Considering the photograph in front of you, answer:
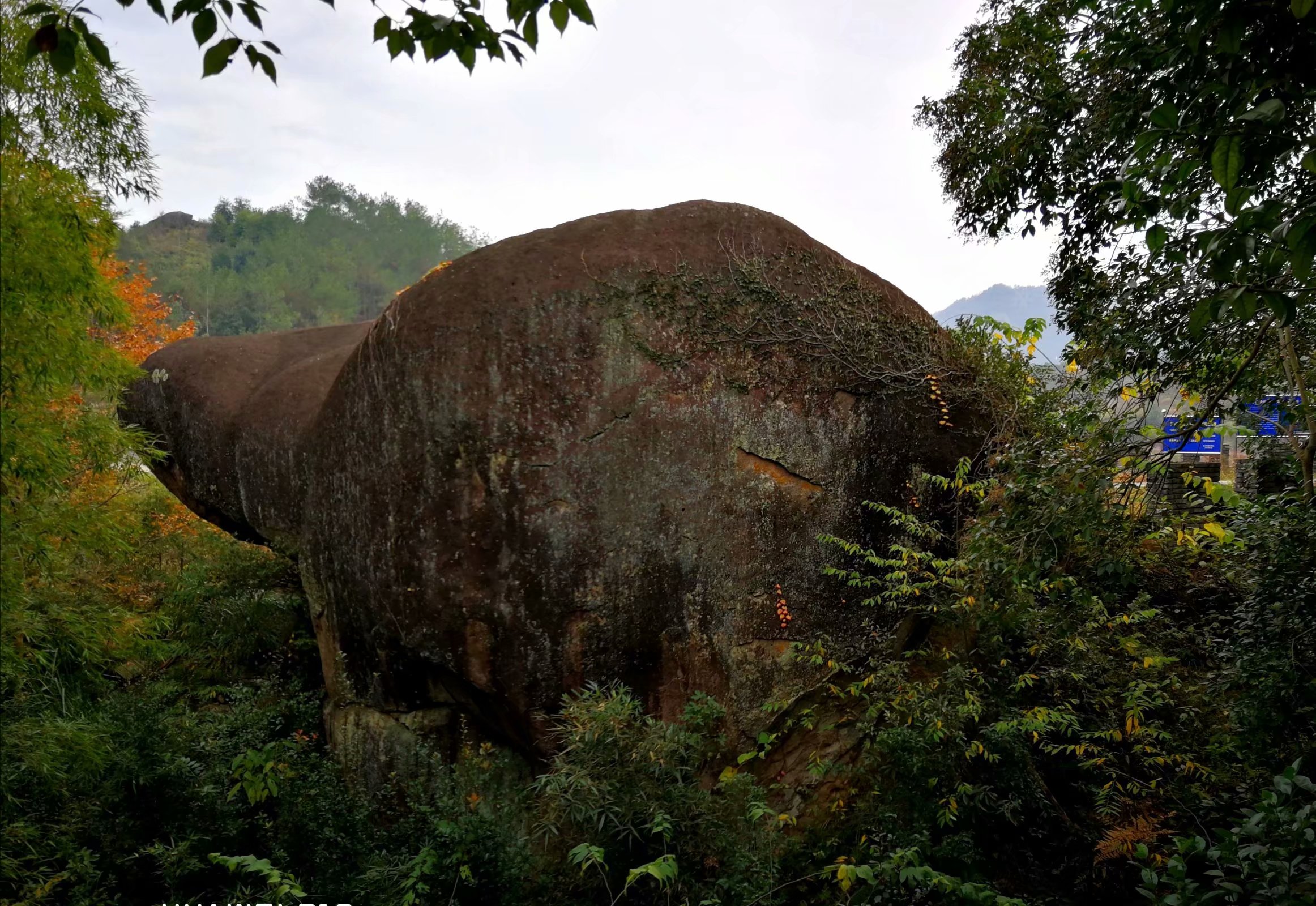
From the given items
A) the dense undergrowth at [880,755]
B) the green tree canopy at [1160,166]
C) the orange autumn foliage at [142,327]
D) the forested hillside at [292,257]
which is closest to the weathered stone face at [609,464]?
the dense undergrowth at [880,755]

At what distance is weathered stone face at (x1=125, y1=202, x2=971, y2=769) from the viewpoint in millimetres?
4828

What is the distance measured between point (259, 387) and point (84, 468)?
1.69 m

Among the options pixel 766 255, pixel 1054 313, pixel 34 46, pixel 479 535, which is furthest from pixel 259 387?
pixel 1054 313

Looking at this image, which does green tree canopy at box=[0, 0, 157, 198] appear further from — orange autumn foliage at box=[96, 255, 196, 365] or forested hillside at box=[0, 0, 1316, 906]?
orange autumn foliage at box=[96, 255, 196, 365]

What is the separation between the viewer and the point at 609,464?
16.0ft

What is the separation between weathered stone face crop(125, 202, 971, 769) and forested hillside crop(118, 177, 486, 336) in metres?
24.5

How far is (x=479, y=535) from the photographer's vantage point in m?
4.82

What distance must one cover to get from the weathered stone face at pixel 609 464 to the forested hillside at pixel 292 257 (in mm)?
24473

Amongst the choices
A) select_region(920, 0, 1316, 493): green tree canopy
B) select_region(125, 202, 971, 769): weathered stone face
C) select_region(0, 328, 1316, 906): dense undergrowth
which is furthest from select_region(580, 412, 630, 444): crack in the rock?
select_region(920, 0, 1316, 493): green tree canopy

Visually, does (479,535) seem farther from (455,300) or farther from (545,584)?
(455,300)

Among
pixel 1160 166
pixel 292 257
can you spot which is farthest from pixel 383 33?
pixel 292 257

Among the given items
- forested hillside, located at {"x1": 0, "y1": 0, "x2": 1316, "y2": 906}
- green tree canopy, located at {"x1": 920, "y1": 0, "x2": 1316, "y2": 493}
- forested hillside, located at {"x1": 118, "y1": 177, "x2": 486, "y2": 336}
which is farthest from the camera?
forested hillside, located at {"x1": 118, "y1": 177, "x2": 486, "y2": 336}

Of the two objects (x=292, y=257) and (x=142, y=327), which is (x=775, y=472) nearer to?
Answer: (x=142, y=327)

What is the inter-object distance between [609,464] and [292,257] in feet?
108
